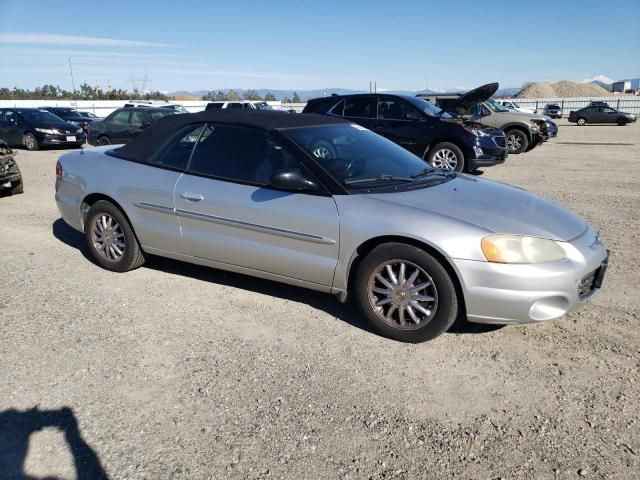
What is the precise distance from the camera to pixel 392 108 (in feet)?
36.5

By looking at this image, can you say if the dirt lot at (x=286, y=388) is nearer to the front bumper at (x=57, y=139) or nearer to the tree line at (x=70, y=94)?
the front bumper at (x=57, y=139)

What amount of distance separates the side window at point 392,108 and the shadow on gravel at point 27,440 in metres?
9.30

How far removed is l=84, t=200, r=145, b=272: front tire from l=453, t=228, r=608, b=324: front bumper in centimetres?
302

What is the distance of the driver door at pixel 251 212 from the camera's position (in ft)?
12.8

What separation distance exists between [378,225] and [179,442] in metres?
1.83

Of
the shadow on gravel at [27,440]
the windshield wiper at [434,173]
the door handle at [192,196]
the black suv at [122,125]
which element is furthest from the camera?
the black suv at [122,125]

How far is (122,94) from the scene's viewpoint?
6247cm

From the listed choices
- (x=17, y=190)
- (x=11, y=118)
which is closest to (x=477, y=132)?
(x=17, y=190)

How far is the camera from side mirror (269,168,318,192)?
3824 mm

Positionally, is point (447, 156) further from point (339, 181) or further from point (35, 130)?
point (35, 130)

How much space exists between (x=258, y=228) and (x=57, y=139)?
51.0 ft

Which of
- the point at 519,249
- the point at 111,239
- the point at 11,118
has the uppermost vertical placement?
the point at 519,249

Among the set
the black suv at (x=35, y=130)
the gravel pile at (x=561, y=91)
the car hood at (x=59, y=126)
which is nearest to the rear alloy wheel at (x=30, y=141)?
the black suv at (x=35, y=130)

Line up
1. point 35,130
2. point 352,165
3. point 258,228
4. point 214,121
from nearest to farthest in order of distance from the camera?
point 258,228
point 352,165
point 214,121
point 35,130
